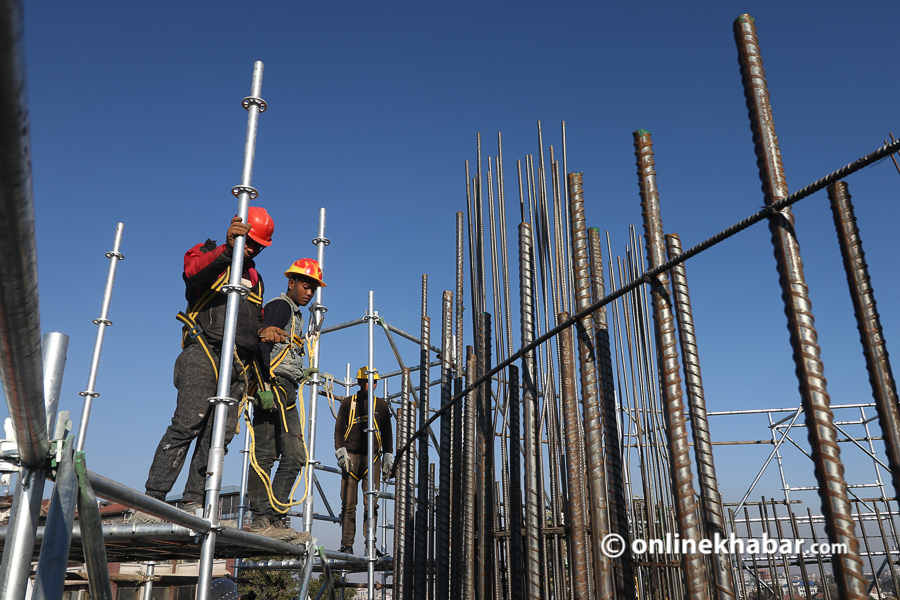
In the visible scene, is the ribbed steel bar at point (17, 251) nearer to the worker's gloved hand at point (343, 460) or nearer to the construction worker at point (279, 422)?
the construction worker at point (279, 422)

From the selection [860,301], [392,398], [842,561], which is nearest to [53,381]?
[842,561]

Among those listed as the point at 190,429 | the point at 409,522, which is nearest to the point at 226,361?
the point at 190,429

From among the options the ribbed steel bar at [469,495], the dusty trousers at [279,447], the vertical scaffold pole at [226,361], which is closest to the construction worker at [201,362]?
the vertical scaffold pole at [226,361]

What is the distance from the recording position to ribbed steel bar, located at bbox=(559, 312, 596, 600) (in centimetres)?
295

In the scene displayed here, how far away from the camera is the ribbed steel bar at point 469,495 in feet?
13.7

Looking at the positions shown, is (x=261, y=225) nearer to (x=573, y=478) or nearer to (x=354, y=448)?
(x=573, y=478)

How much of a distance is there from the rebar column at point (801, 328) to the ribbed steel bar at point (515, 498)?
2.00 metres

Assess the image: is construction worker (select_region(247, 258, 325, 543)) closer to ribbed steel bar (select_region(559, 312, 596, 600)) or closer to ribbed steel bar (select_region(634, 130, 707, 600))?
ribbed steel bar (select_region(559, 312, 596, 600))

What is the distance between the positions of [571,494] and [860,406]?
10443 mm

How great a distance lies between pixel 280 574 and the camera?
19.8 meters

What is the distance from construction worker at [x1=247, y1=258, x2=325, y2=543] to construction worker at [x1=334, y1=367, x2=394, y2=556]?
286cm

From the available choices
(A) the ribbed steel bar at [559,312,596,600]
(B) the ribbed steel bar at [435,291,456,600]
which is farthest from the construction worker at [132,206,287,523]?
(A) the ribbed steel bar at [559,312,596,600]

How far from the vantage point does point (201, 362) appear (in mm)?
4578

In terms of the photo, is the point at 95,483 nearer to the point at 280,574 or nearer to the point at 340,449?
the point at 340,449
